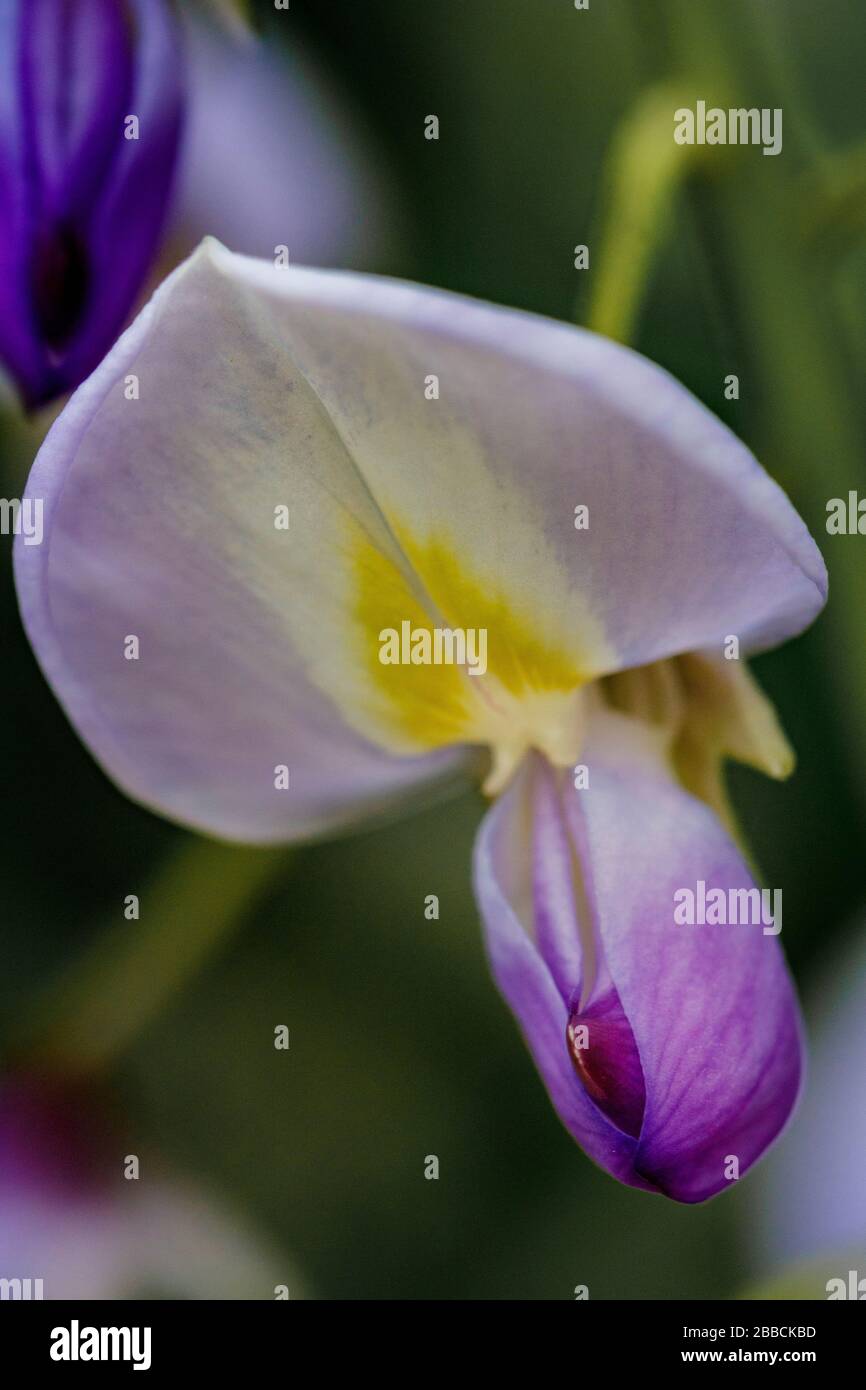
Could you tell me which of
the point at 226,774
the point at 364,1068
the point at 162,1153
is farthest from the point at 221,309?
the point at 364,1068

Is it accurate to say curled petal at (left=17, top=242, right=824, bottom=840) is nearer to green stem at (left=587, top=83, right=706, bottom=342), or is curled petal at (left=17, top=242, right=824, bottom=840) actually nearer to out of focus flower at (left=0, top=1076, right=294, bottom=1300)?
green stem at (left=587, top=83, right=706, bottom=342)

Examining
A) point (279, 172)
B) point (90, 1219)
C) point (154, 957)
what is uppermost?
point (279, 172)

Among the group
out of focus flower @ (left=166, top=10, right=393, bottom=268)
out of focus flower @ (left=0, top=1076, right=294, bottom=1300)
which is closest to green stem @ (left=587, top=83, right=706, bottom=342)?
out of focus flower @ (left=166, top=10, right=393, bottom=268)

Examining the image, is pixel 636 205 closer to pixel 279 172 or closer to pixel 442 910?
pixel 279 172

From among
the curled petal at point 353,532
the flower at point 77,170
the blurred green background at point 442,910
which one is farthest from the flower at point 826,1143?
the flower at point 77,170

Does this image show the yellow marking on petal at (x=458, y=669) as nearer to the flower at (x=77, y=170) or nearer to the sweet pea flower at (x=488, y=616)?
the sweet pea flower at (x=488, y=616)

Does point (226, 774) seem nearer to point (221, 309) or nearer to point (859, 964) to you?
point (221, 309)

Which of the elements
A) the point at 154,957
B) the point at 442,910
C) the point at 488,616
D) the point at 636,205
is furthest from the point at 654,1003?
the point at 442,910
